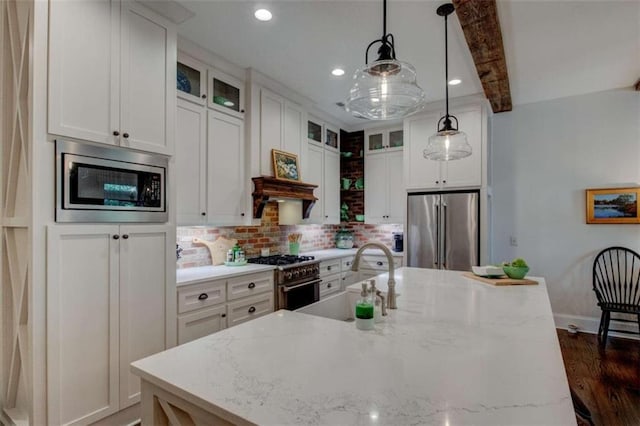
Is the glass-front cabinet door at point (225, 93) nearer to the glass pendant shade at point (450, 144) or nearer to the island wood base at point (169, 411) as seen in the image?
the glass pendant shade at point (450, 144)

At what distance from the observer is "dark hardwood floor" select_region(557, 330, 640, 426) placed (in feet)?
7.61

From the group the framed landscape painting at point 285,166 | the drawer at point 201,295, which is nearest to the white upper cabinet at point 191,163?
the drawer at point 201,295

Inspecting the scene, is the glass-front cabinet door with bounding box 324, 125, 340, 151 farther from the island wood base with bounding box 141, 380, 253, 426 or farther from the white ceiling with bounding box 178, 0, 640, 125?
the island wood base with bounding box 141, 380, 253, 426

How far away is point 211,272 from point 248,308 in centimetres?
45

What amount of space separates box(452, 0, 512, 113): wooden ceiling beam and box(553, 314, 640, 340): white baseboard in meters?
2.80

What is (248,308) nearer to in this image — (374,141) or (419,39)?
(419,39)

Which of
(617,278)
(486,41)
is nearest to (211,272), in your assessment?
(486,41)

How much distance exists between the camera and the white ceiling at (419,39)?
7.34 feet

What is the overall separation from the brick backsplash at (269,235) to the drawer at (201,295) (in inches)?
21.9

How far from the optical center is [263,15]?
2.32 metres

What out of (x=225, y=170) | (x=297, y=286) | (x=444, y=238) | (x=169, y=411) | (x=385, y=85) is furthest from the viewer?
(x=444, y=238)

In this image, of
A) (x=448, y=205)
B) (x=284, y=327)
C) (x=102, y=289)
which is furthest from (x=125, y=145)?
(x=448, y=205)

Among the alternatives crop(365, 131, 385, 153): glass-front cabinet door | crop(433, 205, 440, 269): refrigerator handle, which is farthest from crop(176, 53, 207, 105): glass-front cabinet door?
crop(433, 205, 440, 269): refrigerator handle

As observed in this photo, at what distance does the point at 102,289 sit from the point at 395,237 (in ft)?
12.0
